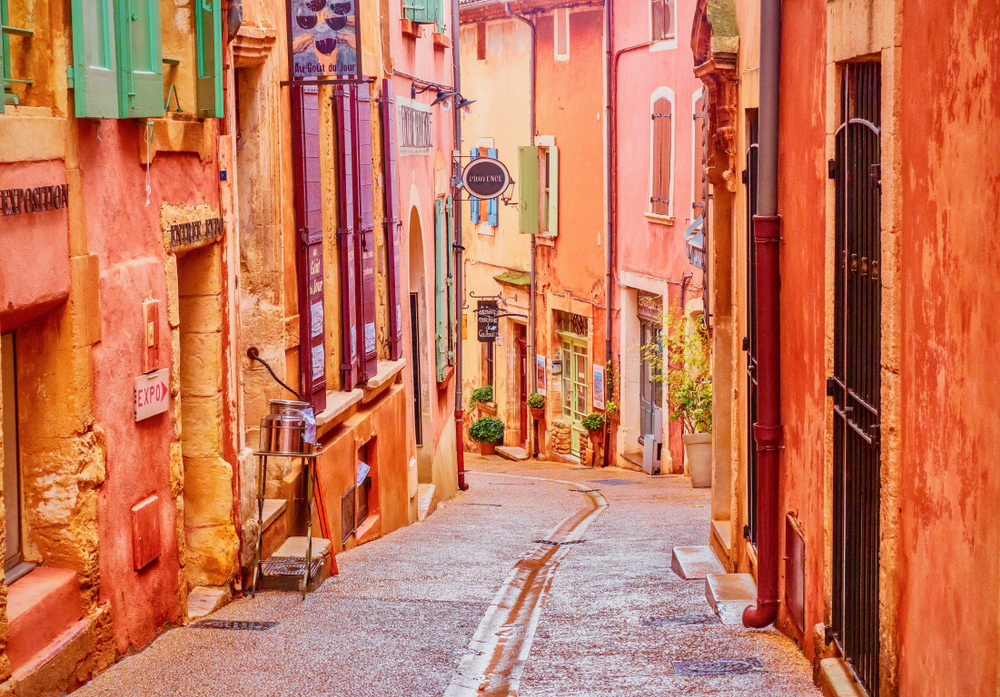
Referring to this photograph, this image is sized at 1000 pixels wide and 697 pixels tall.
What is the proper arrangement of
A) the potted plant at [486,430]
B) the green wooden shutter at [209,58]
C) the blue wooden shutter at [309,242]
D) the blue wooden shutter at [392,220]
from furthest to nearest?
the potted plant at [486,430]
the blue wooden shutter at [392,220]
the blue wooden shutter at [309,242]
the green wooden shutter at [209,58]

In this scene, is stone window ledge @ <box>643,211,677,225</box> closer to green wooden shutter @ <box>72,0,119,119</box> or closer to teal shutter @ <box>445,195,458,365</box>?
teal shutter @ <box>445,195,458,365</box>

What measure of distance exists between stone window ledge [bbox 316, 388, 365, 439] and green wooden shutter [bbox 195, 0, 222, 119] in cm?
330

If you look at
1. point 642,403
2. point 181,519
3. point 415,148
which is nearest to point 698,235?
point 415,148

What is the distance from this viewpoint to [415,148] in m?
14.8

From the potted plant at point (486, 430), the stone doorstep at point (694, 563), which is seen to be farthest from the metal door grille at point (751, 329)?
the potted plant at point (486, 430)

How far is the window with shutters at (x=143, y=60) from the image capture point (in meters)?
5.40

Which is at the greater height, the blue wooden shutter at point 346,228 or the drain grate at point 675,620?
the blue wooden shutter at point 346,228

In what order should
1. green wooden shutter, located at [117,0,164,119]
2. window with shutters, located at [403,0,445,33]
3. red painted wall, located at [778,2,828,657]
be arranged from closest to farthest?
green wooden shutter, located at [117,0,164,119] → red painted wall, located at [778,2,828,657] → window with shutters, located at [403,0,445,33]

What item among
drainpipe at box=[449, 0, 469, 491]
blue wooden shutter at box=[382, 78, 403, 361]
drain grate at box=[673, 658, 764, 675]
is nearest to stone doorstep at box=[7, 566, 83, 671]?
drain grate at box=[673, 658, 764, 675]

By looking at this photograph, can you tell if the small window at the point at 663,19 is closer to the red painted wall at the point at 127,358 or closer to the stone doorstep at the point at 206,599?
the red painted wall at the point at 127,358

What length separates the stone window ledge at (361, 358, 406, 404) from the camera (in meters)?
11.5

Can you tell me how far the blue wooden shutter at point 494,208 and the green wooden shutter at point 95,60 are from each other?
760 inches

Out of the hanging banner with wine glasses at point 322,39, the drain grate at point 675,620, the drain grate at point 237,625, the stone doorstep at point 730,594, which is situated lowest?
the drain grate at point 675,620

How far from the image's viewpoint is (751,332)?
26.5 feet
